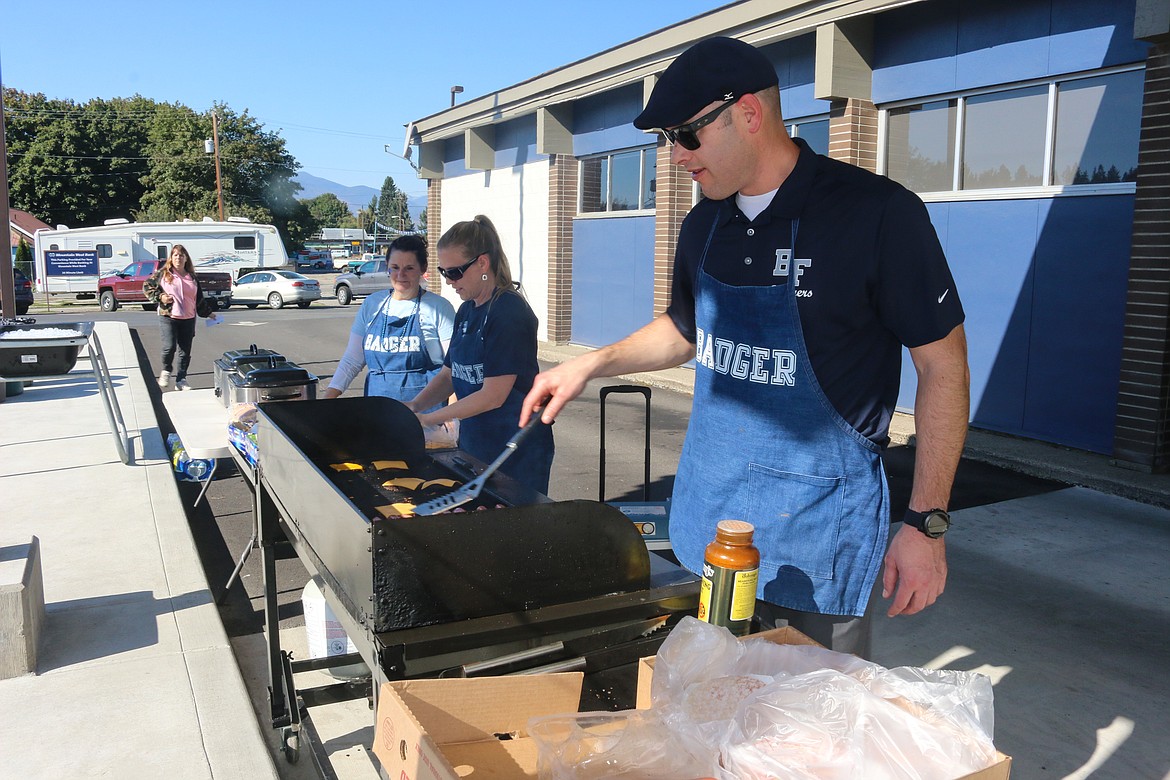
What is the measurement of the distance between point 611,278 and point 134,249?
27.1 metres

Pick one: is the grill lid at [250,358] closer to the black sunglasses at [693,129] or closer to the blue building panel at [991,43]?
the black sunglasses at [693,129]

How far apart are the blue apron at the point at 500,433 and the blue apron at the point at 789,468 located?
1.59m

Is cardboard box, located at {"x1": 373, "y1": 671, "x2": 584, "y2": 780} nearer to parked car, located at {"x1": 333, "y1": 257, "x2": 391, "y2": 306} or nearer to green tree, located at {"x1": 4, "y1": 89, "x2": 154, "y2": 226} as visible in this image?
parked car, located at {"x1": 333, "y1": 257, "x2": 391, "y2": 306}

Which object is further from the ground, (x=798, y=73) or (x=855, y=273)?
(x=798, y=73)

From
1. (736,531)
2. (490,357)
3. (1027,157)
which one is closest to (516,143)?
(1027,157)

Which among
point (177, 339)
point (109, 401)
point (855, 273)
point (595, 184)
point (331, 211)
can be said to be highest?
point (331, 211)

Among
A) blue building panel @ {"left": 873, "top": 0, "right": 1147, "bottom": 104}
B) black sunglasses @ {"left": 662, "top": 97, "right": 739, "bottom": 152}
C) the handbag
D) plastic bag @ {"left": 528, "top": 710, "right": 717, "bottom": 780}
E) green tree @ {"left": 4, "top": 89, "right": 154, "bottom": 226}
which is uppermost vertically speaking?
green tree @ {"left": 4, "top": 89, "right": 154, "bottom": 226}

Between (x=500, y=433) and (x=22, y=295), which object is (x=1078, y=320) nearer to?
(x=500, y=433)

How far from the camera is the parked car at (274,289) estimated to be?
31234 millimetres

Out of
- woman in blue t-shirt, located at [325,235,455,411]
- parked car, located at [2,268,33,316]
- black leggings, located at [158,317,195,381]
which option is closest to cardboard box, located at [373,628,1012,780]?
woman in blue t-shirt, located at [325,235,455,411]

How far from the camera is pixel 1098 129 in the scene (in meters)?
8.52

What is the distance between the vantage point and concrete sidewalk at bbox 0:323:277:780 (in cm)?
316

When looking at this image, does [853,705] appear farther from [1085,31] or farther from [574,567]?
[1085,31]

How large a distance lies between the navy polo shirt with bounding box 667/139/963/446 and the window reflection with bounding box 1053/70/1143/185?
7.75 meters
